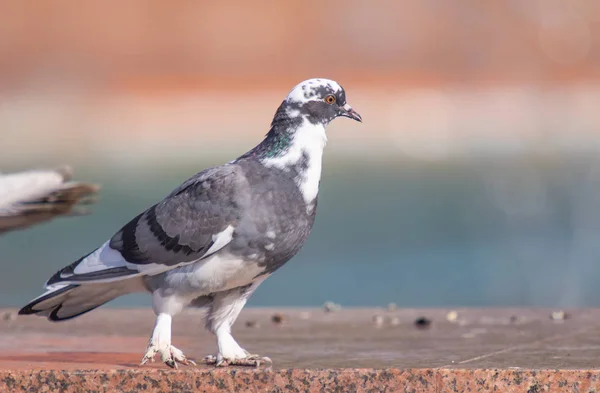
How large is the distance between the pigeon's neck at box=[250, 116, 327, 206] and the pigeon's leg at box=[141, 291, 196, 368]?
0.70 m

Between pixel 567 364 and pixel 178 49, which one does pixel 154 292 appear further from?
pixel 178 49

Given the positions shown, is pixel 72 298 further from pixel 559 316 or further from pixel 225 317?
pixel 559 316

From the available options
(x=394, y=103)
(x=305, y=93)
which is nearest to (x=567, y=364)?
(x=305, y=93)

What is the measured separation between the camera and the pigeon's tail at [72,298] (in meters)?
5.61

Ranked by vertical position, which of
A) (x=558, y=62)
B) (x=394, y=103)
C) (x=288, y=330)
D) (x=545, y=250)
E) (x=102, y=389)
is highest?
(x=558, y=62)

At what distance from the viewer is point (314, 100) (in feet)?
17.8

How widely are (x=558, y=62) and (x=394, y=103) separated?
4.98 m

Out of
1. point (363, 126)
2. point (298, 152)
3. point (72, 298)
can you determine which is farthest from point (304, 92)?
point (363, 126)

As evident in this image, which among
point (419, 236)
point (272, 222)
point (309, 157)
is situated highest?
point (419, 236)

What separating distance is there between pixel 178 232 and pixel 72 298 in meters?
0.72

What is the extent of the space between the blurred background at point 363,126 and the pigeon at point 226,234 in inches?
376

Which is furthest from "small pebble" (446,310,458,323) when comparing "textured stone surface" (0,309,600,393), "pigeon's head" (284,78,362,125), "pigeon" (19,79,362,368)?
"pigeon's head" (284,78,362,125)

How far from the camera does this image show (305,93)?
5.41 meters

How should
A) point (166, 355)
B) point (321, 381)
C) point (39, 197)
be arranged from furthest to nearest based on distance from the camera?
point (39, 197) < point (166, 355) < point (321, 381)
